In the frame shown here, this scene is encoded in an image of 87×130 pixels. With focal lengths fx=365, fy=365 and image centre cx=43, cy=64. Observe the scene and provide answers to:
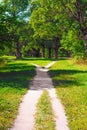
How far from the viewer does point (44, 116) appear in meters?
14.8

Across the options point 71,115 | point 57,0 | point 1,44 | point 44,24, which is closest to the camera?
point 71,115

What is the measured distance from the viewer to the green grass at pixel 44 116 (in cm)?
1319

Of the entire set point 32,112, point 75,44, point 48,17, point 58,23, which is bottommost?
point 32,112

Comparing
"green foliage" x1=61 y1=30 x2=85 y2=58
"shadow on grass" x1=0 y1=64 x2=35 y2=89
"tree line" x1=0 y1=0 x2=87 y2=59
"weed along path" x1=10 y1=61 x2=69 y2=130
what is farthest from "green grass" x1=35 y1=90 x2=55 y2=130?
"green foliage" x1=61 y1=30 x2=85 y2=58

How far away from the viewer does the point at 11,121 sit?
13969 millimetres

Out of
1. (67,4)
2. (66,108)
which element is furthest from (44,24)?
(66,108)

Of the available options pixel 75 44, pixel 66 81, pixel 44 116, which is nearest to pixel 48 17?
pixel 75 44

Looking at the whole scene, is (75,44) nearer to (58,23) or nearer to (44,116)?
(58,23)

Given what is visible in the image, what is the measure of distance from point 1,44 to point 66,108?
24131 millimetres

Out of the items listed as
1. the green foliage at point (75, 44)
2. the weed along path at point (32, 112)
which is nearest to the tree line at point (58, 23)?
the green foliage at point (75, 44)

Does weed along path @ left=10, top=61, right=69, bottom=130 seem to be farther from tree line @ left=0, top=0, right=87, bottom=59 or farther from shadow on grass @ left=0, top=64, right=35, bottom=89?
tree line @ left=0, top=0, right=87, bottom=59

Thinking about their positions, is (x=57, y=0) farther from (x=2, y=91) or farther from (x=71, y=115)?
(x=71, y=115)

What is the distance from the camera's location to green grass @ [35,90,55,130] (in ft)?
43.3

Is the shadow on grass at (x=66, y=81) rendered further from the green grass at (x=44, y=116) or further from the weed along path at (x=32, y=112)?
the green grass at (x=44, y=116)
